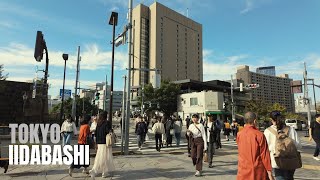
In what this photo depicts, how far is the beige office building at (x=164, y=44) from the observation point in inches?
4309

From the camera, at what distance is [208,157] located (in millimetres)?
9680

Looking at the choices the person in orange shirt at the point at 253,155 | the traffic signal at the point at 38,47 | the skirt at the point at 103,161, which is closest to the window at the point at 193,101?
the traffic signal at the point at 38,47

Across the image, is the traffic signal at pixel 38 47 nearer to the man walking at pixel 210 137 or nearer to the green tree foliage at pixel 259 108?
the man walking at pixel 210 137

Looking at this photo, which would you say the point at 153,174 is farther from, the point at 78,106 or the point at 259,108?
the point at 78,106

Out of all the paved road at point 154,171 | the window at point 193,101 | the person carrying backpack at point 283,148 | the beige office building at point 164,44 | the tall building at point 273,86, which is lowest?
the paved road at point 154,171

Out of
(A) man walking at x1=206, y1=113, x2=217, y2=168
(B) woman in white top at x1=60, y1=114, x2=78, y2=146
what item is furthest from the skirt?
(A) man walking at x1=206, y1=113, x2=217, y2=168

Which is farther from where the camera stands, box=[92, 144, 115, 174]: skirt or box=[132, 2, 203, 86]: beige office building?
box=[132, 2, 203, 86]: beige office building

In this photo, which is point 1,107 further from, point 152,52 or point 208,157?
point 152,52

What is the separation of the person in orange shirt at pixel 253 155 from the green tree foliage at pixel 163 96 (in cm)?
4862

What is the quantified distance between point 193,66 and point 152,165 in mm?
123861

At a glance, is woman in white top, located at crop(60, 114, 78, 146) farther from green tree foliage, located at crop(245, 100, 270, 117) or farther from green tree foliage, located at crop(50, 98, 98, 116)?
green tree foliage, located at crop(50, 98, 98, 116)

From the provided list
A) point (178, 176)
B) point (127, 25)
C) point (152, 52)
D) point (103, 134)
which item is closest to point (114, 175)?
point (103, 134)

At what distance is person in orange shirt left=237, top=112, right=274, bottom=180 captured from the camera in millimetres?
3949

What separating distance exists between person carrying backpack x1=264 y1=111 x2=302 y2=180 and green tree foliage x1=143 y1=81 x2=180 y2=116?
157 feet
